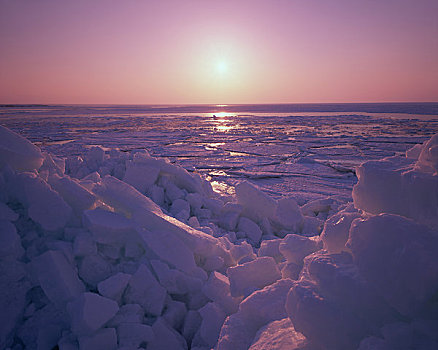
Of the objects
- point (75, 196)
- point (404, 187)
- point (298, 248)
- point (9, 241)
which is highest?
point (404, 187)

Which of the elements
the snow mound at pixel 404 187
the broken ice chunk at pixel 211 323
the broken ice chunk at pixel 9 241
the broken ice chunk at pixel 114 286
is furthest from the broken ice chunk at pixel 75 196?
the snow mound at pixel 404 187

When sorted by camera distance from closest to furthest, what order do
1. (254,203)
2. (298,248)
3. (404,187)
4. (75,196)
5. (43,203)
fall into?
1. (404,187)
2. (298,248)
3. (43,203)
4. (75,196)
5. (254,203)

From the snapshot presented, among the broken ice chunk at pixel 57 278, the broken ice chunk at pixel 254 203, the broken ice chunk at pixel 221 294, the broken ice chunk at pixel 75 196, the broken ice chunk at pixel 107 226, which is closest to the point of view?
the broken ice chunk at pixel 57 278

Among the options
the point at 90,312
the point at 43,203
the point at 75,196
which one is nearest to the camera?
the point at 90,312

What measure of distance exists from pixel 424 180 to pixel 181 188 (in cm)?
313

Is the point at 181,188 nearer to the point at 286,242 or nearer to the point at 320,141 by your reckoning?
the point at 286,242

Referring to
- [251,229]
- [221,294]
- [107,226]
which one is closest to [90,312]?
[107,226]

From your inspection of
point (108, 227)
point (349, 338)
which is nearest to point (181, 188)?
point (108, 227)

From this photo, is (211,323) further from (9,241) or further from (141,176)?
(141,176)

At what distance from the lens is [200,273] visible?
1.99 metres

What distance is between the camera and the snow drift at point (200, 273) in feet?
3.33

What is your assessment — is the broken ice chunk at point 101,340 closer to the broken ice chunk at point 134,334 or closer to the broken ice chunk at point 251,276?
the broken ice chunk at point 134,334

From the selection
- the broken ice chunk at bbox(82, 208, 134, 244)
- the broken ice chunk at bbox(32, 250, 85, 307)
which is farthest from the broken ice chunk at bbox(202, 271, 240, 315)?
the broken ice chunk at bbox(32, 250, 85, 307)

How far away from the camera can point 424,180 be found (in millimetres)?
1079
